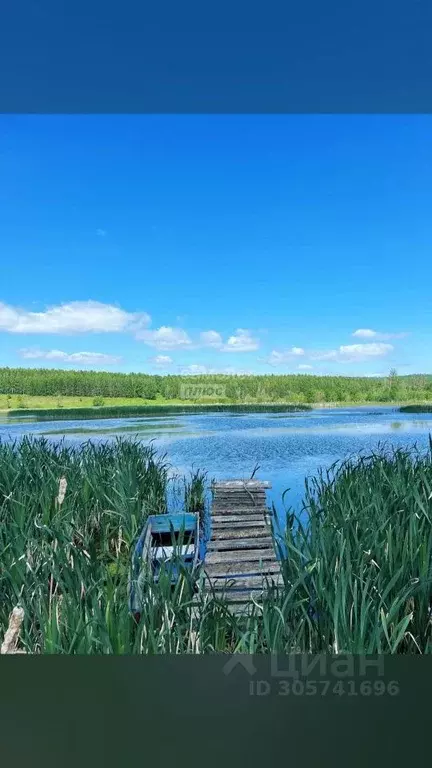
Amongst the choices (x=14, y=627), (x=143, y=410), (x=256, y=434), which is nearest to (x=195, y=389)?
(x=143, y=410)

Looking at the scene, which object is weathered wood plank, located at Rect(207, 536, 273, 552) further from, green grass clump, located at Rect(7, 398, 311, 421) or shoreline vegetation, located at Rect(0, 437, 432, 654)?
green grass clump, located at Rect(7, 398, 311, 421)

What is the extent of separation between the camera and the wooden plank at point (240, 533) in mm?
2725

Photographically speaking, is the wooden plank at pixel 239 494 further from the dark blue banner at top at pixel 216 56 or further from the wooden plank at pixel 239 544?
the dark blue banner at top at pixel 216 56

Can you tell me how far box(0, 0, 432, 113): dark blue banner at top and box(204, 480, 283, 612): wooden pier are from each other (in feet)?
5.57

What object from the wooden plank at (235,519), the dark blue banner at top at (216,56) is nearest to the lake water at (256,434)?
the wooden plank at (235,519)

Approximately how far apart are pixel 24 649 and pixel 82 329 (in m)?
1.73

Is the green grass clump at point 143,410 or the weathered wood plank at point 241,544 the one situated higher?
the green grass clump at point 143,410

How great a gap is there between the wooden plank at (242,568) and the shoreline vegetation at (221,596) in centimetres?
26

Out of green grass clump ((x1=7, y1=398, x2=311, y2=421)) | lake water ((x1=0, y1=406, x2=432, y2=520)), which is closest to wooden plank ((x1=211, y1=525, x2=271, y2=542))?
lake water ((x1=0, y1=406, x2=432, y2=520))

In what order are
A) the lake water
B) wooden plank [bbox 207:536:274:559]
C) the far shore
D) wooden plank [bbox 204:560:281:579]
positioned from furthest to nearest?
1. the far shore
2. the lake water
3. wooden plank [bbox 207:536:274:559]
4. wooden plank [bbox 204:560:281:579]

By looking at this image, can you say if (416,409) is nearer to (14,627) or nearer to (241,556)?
(241,556)

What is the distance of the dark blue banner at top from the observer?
1.63 meters

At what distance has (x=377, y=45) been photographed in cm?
173

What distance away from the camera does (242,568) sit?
2.46 metres
